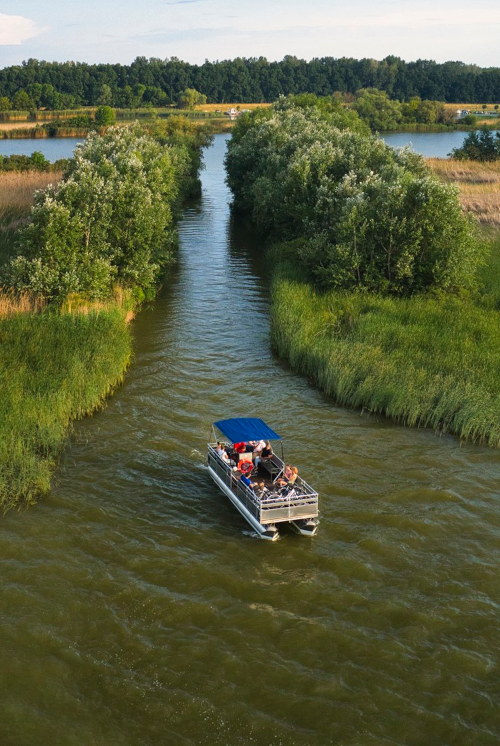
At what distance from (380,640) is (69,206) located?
2923 centimetres

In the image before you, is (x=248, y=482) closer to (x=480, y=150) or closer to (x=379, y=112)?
(x=480, y=150)

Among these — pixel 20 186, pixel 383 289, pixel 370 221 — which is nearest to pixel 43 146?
pixel 20 186

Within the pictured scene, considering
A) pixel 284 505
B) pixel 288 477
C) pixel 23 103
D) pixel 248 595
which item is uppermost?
pixel 23 103

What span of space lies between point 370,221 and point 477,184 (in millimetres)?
31130

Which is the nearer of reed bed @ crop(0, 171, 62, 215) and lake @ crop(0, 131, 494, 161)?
reed bed @ crop(0, 171, 62, 215)

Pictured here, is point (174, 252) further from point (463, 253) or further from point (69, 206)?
point (463, 253)

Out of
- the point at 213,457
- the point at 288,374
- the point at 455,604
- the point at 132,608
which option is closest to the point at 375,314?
the point at 288,374

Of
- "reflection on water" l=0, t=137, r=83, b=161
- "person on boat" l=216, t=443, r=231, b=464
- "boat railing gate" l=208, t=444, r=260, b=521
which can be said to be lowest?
"boat railing gate" l=208, t=444, r=260, b=521

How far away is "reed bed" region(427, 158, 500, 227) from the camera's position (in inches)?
2142

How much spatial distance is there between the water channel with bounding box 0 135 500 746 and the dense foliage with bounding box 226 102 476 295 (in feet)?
42.0

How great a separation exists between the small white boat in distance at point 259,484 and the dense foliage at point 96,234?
Result: 15.4 m

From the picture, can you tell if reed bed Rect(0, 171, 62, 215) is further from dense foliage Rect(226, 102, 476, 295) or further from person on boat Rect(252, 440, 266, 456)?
person on boat Rect(252, 440, 266, 456)


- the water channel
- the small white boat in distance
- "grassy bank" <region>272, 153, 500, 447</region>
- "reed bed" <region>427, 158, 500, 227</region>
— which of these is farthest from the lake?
the small white boat in distance

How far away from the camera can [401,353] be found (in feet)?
101
